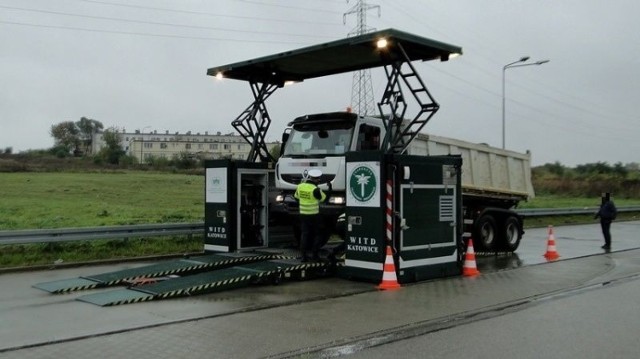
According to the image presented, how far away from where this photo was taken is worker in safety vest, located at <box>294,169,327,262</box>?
407 inches

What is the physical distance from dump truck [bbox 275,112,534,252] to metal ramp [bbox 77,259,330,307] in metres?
1.49

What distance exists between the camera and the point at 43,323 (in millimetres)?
7129

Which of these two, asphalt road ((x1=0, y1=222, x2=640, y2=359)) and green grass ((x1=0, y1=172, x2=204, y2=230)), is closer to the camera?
asphalt road ((x1=0, y1=222, x2=640, y2=359))

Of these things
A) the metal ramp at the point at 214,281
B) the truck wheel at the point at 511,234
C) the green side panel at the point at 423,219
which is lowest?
the metal ramp at the point at 214,281

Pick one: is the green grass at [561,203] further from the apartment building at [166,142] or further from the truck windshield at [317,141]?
the apartment building at [166,142]

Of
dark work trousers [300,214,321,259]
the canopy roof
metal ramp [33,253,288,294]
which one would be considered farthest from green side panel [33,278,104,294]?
the canopy roof

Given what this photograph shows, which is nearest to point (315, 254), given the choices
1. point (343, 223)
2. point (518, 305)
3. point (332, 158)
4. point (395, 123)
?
point (343, 223)

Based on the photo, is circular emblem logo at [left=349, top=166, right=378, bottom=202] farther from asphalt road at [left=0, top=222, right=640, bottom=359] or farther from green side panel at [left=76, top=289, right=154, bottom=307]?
green side panel at [left=76, top=289, right=154, bottom=307]

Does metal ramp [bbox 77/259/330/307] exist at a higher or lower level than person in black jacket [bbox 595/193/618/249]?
lower

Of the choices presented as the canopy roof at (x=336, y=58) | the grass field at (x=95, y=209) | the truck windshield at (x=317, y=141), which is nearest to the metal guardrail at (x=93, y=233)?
the grass field at (x=95, y=209)

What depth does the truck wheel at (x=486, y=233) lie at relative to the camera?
46.1ft

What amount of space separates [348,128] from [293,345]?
19.4ft

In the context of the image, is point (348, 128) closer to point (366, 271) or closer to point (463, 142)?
point (366, 271)

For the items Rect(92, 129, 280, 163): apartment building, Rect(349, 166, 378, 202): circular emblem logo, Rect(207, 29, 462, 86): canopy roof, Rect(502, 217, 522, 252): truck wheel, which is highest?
Rect(92, 129, 280, 163): apartment building
